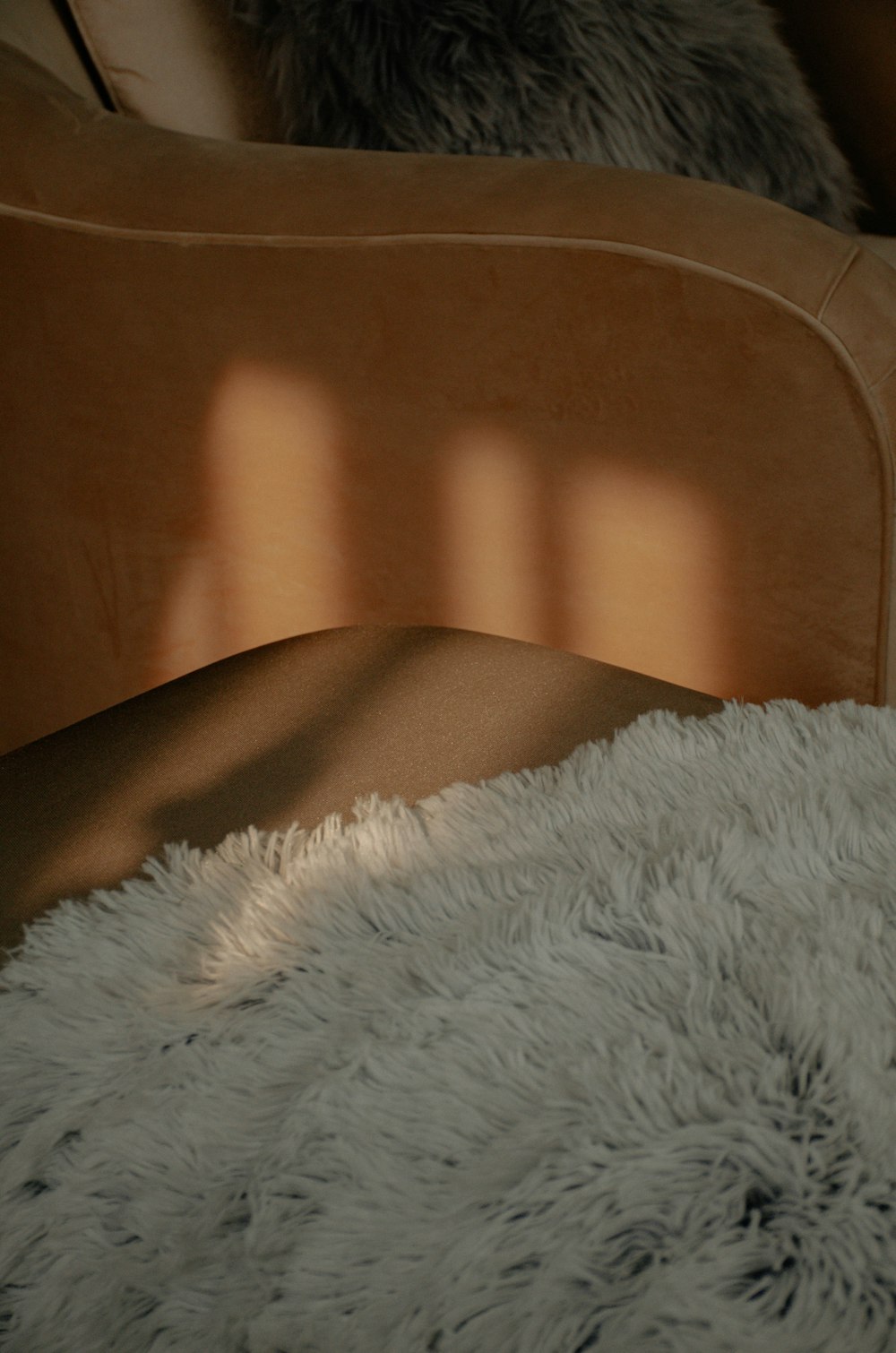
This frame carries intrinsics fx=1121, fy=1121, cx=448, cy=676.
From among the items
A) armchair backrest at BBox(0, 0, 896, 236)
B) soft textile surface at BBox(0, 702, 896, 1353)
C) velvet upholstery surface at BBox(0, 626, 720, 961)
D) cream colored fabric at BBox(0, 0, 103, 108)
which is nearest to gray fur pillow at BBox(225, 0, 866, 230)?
armchair backrest at BBox(0, 0, 896, 236)

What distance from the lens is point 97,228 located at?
0.72 m

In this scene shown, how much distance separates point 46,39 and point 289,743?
599mm

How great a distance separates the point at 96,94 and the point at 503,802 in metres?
0.68

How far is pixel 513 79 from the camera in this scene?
861mm

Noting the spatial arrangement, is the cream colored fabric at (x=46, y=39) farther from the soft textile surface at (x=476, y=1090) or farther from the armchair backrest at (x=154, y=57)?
the soft textile surface at (x=476, y=1090)

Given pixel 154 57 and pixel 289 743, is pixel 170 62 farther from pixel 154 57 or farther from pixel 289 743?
pixel 289 743

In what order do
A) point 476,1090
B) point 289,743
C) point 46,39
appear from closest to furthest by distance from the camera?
point 476,1090
point 289,743
point 46,39

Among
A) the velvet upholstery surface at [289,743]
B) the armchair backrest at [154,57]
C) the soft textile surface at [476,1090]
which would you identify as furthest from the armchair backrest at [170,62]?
the soft textile surface at [476,1090]

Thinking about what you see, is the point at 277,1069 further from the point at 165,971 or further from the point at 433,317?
the point at 433,317

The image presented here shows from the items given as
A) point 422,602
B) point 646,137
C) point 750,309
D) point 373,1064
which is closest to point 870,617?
point 750,309

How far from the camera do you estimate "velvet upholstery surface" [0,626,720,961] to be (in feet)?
1.92

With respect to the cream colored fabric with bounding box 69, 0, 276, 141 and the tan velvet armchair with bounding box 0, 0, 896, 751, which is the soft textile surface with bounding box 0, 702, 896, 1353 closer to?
the tan velvet armchair with bounding box 0, 0, 896, 751

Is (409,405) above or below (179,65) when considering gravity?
below

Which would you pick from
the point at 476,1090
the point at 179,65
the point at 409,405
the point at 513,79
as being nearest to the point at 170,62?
the point at 179,65
